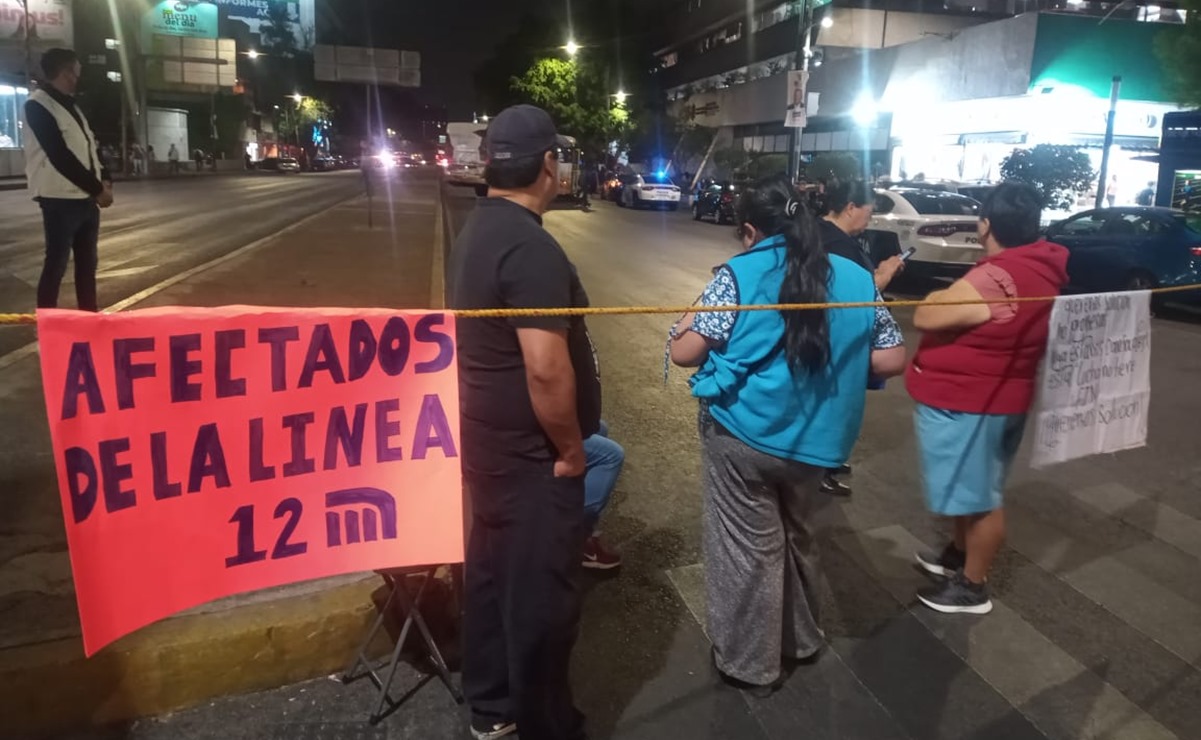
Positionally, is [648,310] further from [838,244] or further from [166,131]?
[166,131]

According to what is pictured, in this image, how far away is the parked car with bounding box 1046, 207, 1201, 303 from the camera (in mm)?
11875

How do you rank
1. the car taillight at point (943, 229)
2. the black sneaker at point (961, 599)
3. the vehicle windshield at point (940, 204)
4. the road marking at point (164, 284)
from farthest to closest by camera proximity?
the vehicle windshield at point (940, 204), the car taillight at point (943, 229), the road marking at point (164, 284), the black sneaker at point (961, 599)

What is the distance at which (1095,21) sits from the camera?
930 inches

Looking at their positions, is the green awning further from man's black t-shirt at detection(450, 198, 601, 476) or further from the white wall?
the white wall

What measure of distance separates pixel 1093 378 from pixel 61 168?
592 centimetres

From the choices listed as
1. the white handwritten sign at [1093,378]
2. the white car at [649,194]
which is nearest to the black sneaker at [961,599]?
the white handwritten sign at [1093,378]

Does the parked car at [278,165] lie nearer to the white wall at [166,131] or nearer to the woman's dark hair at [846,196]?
the white wall at [166,131]

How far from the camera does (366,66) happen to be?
51.4m

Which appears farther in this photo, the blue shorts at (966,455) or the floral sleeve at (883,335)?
the blue shorts at (966,455)

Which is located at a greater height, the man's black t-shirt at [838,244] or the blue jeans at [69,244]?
the man's black t-shirt at [838,244]

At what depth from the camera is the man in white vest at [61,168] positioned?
5.62 metres

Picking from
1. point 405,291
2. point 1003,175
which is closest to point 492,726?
point 405,291

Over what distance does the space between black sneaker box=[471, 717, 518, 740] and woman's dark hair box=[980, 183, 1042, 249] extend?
2.56m

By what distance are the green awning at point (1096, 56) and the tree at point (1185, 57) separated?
4.39m
